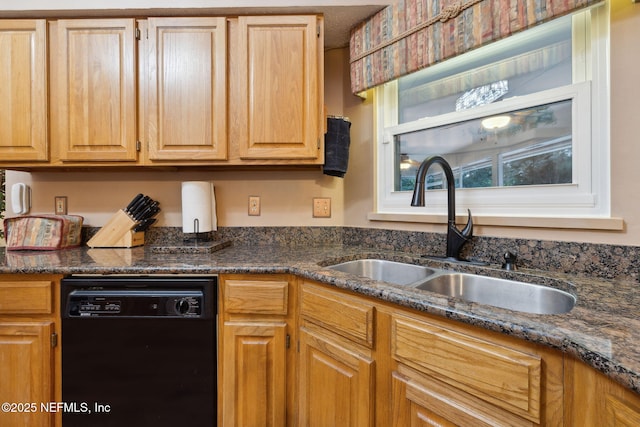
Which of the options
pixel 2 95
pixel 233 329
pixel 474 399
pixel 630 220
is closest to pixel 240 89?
pixel 233 329

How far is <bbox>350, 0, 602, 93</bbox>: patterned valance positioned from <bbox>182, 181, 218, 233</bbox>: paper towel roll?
1026 mm

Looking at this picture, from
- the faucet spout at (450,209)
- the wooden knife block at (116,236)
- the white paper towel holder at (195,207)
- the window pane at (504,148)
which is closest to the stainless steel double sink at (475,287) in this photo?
the faucet spout at (450,209)

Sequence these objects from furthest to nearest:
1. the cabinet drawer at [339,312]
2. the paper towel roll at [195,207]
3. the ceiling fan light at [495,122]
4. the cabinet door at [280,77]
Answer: the paper towel roll at [195,207] → the cabinet door at [280,77] → the ceiling fan light at [495,122] → the cabinet drawer at [339,312]

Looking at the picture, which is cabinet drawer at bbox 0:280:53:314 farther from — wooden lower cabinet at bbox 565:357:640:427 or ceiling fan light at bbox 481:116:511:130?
ceiling fan light at bbox 481:116:511:130

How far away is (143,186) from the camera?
1846 millimetres

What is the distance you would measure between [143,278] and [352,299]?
85 cm

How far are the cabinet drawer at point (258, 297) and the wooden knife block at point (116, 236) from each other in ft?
2.80

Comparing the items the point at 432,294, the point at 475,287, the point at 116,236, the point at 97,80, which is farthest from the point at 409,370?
the point at 97,80

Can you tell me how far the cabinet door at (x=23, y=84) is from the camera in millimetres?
1500

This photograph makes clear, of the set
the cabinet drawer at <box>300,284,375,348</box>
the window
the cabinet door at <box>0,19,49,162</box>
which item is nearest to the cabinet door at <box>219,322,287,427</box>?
the cabinet drawer at <box>300,284,375,348</box>

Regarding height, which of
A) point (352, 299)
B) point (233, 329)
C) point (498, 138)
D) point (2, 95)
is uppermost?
point (2, 95)

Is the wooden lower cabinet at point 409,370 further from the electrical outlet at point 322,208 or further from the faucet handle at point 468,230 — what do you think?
the electrical outlet at point 322,208

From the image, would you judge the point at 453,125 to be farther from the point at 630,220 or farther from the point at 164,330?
the point at 164,330

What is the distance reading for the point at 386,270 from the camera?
1.41 meters
